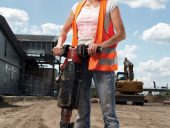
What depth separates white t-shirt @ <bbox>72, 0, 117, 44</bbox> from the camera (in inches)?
168

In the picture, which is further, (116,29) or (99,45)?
(116,29)

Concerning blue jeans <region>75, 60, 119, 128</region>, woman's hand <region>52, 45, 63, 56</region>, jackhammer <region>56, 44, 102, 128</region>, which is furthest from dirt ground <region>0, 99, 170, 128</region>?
jackhammer <region>56, 44, 102, 128</region>

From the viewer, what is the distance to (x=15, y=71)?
41.7m

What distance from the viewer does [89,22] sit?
14.1ft

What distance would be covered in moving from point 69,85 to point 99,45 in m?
0.46

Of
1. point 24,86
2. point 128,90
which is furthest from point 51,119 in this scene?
point 24,86

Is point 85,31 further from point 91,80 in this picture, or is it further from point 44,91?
point 44,91

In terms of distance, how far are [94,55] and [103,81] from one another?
0.78ft

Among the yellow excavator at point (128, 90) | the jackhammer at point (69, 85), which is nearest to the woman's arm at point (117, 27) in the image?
the jackhammer at point (69, 85)

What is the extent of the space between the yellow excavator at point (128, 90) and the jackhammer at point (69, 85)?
2569cm

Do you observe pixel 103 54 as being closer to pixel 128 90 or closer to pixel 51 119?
pixel 51 119

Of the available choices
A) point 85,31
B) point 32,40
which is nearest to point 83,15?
point 85,31

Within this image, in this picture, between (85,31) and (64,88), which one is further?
(85,31)

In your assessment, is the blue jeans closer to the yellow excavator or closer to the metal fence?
the yellow excavator
